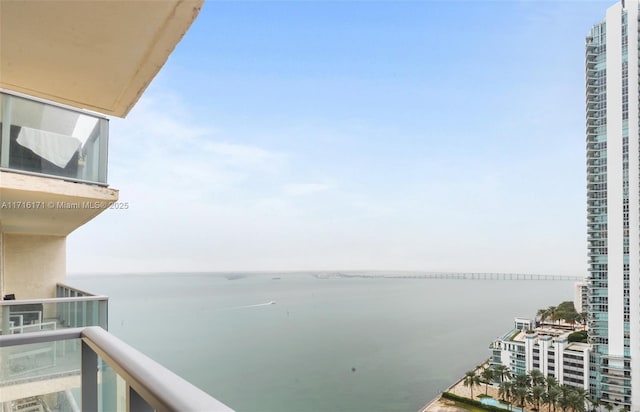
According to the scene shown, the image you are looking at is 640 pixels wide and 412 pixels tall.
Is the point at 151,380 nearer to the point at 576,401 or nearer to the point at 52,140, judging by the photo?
the point at 52,140

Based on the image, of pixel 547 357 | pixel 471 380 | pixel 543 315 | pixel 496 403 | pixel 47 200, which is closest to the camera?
pixel 47 200

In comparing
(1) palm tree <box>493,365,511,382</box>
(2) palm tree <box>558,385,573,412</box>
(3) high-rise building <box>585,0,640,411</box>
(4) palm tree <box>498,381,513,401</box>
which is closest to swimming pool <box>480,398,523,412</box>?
(4) palm tree <box>498,381,513,401</box>

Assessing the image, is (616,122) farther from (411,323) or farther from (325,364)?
(411,323)

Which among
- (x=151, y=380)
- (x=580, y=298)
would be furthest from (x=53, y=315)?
(x=580, y=298)

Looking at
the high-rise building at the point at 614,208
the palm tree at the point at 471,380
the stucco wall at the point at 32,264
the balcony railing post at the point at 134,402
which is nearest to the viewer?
the balcony railing post at the point at 134,402

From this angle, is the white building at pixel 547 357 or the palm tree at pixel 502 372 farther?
the palm tree at pixel 502 372

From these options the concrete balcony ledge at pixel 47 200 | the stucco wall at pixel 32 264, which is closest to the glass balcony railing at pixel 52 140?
the concrete balcony ledge at pixel 47 200

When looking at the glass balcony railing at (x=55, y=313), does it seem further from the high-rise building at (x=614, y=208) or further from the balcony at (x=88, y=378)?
the high-rise building at (x=614, y=208)
